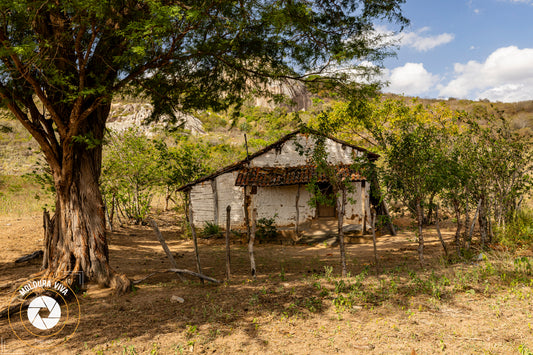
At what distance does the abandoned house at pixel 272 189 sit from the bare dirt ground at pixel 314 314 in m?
6.18

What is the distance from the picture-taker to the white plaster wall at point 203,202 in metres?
15.4

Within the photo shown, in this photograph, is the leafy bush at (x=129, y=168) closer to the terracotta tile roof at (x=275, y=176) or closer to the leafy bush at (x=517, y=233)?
the terracotta tile roof at (x=275, y=176)

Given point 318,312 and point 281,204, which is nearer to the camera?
point 318,312

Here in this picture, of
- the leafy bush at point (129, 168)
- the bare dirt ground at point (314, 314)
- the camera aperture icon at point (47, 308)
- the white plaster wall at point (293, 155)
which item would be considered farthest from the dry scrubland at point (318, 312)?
the white plaster wall at point (293, 155)

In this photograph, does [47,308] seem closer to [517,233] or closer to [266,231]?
[266,231]

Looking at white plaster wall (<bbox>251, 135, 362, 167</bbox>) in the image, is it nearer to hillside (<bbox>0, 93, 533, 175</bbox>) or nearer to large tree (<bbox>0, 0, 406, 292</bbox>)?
hillside (<bbox>0, 93, 533, 175</bbox>)

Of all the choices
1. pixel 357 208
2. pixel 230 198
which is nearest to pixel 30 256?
pixel 230 198

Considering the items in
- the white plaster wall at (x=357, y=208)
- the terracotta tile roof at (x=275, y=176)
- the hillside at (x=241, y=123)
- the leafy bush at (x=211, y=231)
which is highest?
the hillside at (x=241, y=123)

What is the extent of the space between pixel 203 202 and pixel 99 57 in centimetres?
941

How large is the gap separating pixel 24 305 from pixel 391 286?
660cm

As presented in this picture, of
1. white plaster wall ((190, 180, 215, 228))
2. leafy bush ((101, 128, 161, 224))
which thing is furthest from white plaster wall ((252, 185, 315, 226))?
leafy bush ((101, 128, 161, 224))

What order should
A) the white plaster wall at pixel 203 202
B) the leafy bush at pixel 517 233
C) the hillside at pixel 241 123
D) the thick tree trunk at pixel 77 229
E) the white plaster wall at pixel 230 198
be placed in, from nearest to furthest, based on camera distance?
the thick tree trunk at pixel 77 229
the leafy bush at pixel 517 233
the hillside at pixel 241 123
the white plaster wall at pixel 230 198
the white plaster wall at pixel 203 202

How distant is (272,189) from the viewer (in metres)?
15.0

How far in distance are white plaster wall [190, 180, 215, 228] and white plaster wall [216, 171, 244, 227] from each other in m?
0.40
